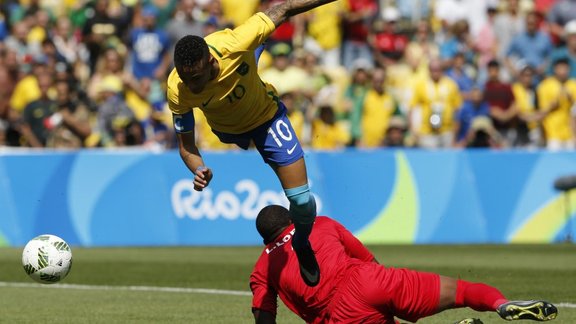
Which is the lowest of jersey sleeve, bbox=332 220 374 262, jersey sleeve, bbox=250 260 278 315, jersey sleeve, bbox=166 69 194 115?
jersey sleeve, bbox=250 260 278 315

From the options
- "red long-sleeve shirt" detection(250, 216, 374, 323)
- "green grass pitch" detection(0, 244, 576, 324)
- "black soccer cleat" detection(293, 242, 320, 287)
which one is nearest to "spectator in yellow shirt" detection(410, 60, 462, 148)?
"green grass pitch" detection(0, 244, 576, 324)

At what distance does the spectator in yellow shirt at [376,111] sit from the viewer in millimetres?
22000

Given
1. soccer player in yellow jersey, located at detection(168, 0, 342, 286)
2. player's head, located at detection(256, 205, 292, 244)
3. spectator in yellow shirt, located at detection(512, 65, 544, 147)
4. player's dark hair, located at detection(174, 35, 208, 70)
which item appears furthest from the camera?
spectator in yellow shirt, located at detection(512, 65, 544, 147)

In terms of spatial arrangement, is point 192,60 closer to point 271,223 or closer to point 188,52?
point 188,52

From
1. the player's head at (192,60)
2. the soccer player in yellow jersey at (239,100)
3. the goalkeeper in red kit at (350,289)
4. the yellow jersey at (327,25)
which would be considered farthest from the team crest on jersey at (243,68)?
the yellow jersey at (327,25)

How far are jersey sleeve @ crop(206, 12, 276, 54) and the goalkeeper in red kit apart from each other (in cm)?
157

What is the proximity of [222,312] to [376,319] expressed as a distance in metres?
3.33

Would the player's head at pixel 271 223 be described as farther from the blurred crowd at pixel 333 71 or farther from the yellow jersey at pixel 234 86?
the blurred crowd at pixel 333 71

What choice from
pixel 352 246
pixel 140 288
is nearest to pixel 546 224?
pixel 140 288

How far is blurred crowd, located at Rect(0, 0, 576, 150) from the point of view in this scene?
2169 centimetres

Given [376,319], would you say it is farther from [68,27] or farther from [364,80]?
[68,27]

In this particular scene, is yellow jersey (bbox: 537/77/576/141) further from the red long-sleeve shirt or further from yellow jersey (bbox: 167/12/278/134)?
the red long-sleeve shirt

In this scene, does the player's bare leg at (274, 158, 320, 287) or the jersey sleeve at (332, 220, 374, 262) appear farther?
the jersey sleeve at (332, 220, 374, 262)

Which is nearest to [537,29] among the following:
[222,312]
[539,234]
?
[539,234]
